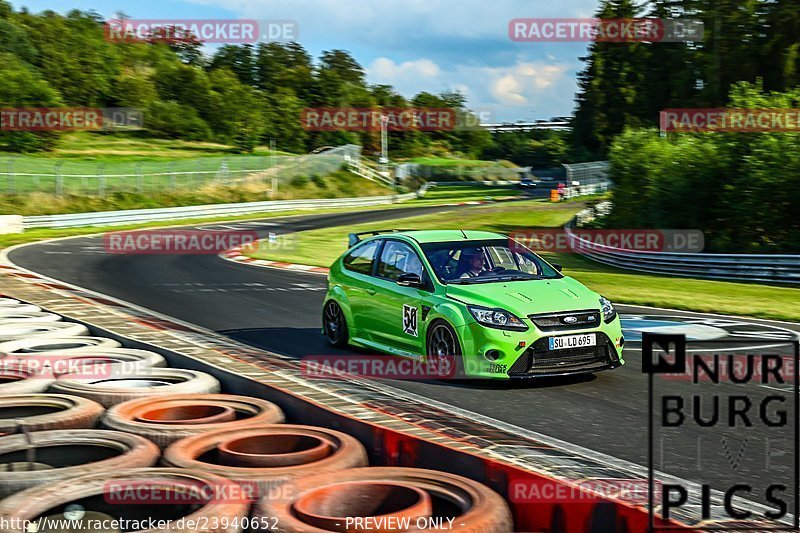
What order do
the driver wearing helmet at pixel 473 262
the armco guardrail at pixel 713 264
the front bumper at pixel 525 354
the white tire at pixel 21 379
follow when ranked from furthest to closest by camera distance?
1. the armco guardrail at pixel 713 264
2. the driver wearing helmet at pixel 473 262
3. the front bumper at pixel 525 354
4. the white tire at pixel 21 379

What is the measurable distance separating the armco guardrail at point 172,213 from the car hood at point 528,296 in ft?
119

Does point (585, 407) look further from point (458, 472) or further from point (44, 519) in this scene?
point (44, 519)

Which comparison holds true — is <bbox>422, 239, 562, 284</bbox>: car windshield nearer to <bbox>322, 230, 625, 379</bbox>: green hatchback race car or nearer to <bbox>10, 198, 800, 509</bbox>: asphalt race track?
<bbox>322, 230, 625, 379</bbox>: green hatchback race car

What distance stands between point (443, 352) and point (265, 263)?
1830cm

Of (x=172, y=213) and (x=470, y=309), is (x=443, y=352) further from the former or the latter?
(x=172, y=213)

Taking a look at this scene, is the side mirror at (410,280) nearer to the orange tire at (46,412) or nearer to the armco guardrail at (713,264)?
the orange tire at (46,412)

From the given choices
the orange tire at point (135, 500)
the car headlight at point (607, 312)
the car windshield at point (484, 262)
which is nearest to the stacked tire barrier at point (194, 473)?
the orange tire at point (135, 500)

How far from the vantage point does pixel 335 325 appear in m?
12.4

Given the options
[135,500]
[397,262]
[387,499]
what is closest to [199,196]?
[397,262]

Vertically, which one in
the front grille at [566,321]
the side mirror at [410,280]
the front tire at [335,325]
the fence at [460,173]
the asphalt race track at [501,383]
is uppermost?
the fence at [460,173]

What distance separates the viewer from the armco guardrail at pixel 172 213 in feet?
143

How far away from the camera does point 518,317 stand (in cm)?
969

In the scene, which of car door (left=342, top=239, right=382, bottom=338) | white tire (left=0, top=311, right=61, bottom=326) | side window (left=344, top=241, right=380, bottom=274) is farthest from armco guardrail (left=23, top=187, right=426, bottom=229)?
car door (left=342, top=239, right=382, bottom=338)

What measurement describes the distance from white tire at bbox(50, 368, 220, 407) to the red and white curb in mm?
15662
